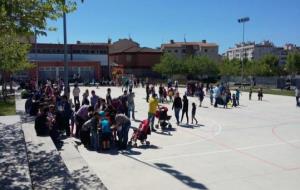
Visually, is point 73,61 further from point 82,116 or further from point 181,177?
point 181,177

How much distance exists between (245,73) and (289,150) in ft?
242

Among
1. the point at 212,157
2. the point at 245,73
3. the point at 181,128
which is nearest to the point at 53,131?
the point at 212,157

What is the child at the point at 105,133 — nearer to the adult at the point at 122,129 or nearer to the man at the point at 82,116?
the adult at the point at 122,129

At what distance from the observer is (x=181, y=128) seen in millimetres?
19406

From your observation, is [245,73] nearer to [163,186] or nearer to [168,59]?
[168,59]

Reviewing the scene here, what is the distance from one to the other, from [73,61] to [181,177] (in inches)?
2729

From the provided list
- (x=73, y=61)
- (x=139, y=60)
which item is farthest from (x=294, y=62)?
(x=73, y=61)

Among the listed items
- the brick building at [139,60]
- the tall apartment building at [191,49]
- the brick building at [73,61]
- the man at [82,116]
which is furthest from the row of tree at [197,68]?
the man at [82,116]

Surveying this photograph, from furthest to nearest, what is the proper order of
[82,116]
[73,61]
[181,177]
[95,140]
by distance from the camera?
[73,61] → [82,116] → [95,140] → [181,177]

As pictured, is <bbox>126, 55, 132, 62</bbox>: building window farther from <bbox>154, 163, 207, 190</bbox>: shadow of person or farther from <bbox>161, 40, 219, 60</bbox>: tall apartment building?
<bbox>154, 163, 207, 190</bbox>: shadow of person

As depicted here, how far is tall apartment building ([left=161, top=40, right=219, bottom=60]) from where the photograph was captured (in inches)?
4904

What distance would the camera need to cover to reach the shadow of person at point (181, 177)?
400 inches

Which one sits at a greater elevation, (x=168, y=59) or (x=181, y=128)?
(x=168, y=59)

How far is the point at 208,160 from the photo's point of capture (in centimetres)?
1286
